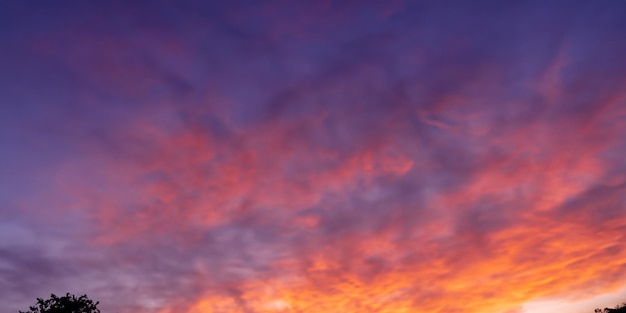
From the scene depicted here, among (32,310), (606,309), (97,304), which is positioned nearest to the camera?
(32,310)

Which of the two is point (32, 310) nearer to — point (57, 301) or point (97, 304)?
point (57, 301)

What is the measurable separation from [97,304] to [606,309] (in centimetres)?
13993

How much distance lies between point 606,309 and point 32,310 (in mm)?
148744

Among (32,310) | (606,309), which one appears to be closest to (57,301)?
(32,310)

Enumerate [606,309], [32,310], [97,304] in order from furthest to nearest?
[606,309], [97,304], [32,310]

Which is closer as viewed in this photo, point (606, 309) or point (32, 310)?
point (32, 310)

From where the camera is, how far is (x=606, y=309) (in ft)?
410

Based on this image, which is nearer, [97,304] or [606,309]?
[97,304]

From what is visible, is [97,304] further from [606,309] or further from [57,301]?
[606,309]

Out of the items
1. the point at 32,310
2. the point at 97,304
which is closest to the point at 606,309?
the point at 97,304

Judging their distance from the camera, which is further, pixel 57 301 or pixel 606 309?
pixel 606 309

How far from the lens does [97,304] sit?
223ft

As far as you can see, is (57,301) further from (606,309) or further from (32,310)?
(606,309)

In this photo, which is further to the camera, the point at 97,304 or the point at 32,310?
the point at 97,304
